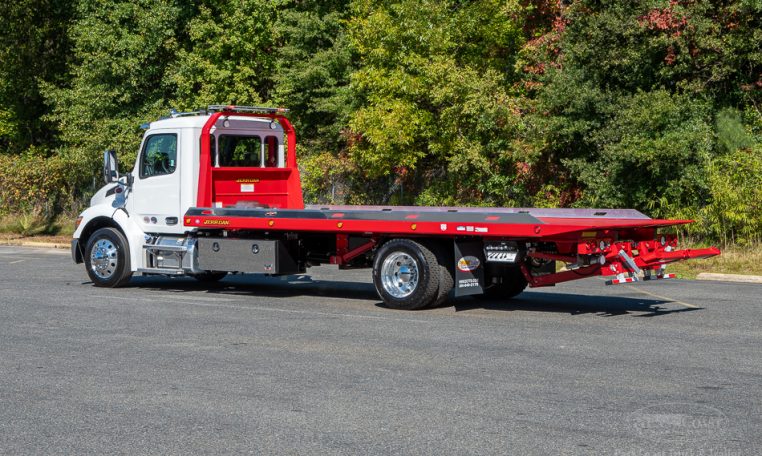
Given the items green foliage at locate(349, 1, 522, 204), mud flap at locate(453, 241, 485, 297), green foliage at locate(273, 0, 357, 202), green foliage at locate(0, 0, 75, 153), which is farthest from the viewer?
green foliage at locate(0, 0, 75, 153)

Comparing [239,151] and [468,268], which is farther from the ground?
[239,151]

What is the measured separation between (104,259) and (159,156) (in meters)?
1.96

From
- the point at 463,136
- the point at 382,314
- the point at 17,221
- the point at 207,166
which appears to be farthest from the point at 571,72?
the point at 17,221

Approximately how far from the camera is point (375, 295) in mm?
16391

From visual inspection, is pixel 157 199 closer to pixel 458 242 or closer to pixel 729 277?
pixel 458 242

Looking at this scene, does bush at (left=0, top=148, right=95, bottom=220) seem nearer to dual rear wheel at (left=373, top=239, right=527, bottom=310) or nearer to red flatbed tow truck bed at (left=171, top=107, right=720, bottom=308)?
red flatbed tow truck bed at (left=171, top=107, right=720, bottom=308)

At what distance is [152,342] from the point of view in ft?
36.9

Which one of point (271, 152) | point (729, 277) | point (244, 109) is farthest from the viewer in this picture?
point (729, 277)

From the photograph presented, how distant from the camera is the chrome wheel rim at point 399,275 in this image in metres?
14.1

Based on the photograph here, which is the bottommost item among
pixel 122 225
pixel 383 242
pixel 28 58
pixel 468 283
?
pixel 468 283

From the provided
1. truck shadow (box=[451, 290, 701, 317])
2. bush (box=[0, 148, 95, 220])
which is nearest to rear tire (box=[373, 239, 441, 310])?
truck shadow (box=[451, 290, 701, 317])

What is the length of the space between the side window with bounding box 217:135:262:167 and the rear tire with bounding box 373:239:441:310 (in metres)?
3.99

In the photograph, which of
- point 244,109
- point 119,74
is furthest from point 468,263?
point 119,74

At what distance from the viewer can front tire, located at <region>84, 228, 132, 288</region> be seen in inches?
666
